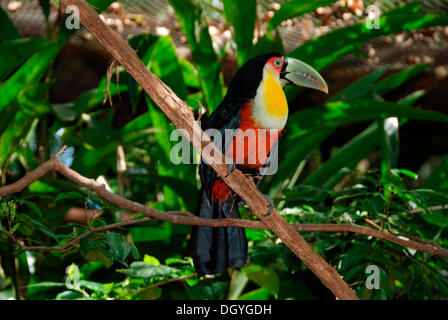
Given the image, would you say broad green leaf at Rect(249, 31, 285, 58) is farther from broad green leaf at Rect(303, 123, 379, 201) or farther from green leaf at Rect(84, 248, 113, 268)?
green leaf at Rect(84, 248, 113, 268)

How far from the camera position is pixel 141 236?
5.59 ft

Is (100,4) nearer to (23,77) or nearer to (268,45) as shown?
(23,77)

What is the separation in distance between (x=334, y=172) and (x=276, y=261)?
539 mm

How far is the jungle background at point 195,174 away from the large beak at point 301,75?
26 cm

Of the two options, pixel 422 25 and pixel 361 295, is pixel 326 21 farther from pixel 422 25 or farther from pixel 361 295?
pixel 361 295

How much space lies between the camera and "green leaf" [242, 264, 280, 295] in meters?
1.34

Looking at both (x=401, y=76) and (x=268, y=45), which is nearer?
(x=268, y=45)

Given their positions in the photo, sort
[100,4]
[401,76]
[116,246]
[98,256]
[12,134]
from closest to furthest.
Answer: [116,246], [98,256], [100,4], [12,134], [401,76]

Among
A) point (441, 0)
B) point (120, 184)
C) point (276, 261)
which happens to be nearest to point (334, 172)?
point (276, 261)

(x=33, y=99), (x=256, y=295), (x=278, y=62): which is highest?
(x=278, y=62)

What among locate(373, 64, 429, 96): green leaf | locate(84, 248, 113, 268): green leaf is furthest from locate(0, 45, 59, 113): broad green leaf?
locate(373, 64, 429, 96): green leaf

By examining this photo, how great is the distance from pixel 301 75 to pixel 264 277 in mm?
544

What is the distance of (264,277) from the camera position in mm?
1350

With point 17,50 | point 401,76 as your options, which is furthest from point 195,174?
point 401,76
